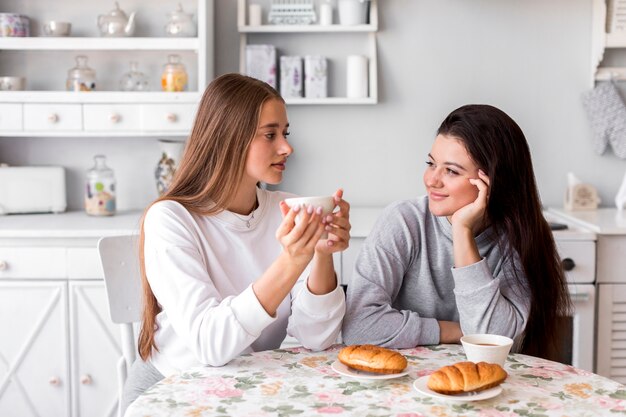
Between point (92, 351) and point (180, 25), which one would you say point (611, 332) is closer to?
point (92, 351)

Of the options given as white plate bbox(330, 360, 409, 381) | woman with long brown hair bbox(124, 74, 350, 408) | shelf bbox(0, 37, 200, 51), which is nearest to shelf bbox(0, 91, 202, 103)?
shelf bbox(0, 37, 200, 51)

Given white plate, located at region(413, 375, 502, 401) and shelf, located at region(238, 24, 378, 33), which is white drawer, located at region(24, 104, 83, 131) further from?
white plate, located at region(413, 375, 502, 401)

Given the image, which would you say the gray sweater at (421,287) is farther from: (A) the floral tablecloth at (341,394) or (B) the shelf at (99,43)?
(B) the shelf at (99,43)

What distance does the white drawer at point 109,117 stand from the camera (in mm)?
3115

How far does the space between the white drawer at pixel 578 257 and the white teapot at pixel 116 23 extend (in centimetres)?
172

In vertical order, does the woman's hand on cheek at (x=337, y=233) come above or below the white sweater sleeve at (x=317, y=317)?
above

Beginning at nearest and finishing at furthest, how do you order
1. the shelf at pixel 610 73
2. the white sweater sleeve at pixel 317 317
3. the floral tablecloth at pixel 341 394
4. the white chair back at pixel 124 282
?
1. the floral tablecloth at pixel 341 394
2. the white sweater sleeve at pixel 317 317
3. the white chair back at pixel 124 282
4. the shelf at pixel 610 73

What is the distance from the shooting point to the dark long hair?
6.04ft

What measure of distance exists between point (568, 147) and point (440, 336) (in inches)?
73.6

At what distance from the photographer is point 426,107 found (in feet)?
11.1

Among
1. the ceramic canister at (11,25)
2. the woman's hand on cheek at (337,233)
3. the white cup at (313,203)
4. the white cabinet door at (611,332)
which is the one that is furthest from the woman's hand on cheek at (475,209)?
the ceramic canister at (11,25)

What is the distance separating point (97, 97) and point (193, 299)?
66.9 inches

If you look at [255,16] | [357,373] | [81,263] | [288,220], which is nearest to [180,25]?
[255,16]

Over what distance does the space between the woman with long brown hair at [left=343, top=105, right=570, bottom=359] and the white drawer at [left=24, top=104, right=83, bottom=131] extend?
1587mm
